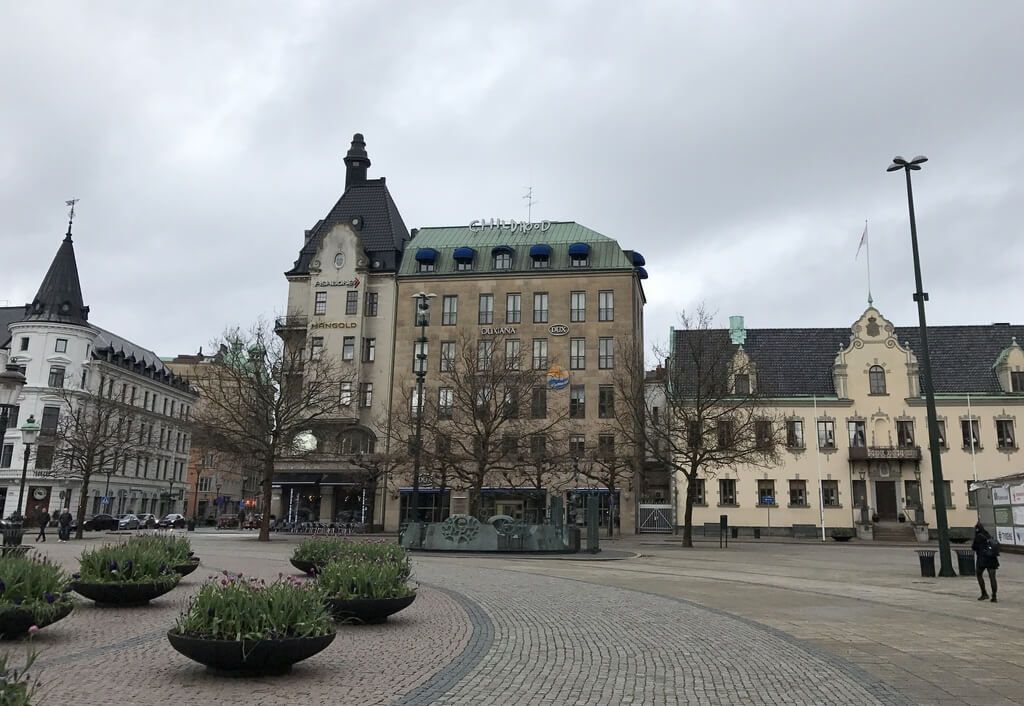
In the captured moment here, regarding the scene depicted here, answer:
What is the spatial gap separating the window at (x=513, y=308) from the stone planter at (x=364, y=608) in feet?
160

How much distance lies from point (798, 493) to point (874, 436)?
6240mm

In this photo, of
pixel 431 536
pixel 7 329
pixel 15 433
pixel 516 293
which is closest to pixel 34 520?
pixel 15 433

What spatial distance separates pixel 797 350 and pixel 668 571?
3729 centimetres

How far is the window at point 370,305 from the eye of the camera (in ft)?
204

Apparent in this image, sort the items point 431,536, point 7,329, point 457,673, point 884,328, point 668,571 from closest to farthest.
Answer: point 457,673 → point 668,571 → point 431,536 → point 884,328 → point 7,329

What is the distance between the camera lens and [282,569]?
22.5 m

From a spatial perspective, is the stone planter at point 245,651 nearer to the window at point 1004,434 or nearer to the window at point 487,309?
the window at point 487,309

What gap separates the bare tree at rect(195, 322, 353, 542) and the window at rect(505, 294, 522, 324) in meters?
17.5

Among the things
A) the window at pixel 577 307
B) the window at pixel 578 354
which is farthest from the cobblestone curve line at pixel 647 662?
A: the window at pixel 577 307

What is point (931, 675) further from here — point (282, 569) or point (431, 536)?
point (431, 536)

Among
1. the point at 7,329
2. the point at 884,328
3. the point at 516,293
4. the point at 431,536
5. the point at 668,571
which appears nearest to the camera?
the point at 668,571

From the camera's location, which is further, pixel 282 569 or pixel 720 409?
pixel 720 409

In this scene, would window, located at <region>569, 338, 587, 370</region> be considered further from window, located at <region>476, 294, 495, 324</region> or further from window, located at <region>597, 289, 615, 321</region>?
window, located at <region>476, 294, 495, 324</region>

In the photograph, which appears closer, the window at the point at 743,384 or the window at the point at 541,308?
the window at the point at 743,384
